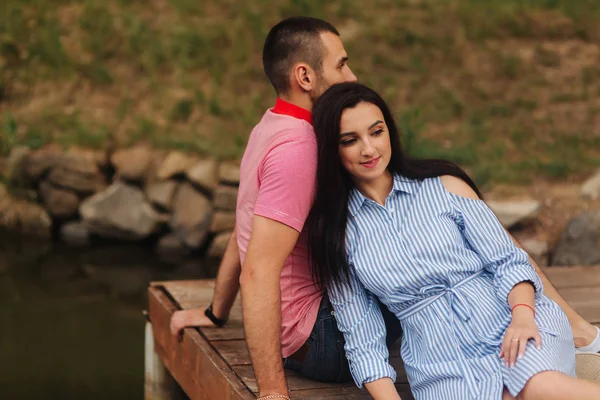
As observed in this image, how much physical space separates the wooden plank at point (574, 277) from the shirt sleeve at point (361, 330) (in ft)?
4.86

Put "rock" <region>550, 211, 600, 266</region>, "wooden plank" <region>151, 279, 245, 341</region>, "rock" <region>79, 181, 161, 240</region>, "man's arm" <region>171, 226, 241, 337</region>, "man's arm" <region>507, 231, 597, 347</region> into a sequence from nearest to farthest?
"man's arm" <region>507, 231, 597, 347</region> → "man's arm" <region>171, 226, 241, 337</region> → "wooden plank" <region>151, 279, 245, 341</region> → "rock" <region>550, 211, 600, 266</region> → "rock" <region>79, 181, 161, 240</region>

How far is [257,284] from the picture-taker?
7.79ft

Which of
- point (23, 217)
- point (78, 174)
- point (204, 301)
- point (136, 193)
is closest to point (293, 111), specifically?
point (204, 301)

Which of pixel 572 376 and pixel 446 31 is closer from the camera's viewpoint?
pixel 572 376

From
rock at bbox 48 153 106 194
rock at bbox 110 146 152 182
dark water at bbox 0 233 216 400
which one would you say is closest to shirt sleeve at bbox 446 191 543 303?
dark water at bbox 0 233 216 400

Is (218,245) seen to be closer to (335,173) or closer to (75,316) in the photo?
(75,316)

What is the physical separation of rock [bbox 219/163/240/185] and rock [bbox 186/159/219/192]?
58 millimetres

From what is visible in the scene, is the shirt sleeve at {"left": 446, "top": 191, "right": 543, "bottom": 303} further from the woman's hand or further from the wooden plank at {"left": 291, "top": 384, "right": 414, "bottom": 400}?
the wooden plank at {"left": 291, "top": 384, "right": 414, "bottom": 400}

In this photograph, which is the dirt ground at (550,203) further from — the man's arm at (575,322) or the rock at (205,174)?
the man's arm at (575,322)

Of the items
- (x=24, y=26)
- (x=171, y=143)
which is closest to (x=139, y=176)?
(x=171, y=143)

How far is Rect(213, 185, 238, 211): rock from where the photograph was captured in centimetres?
650

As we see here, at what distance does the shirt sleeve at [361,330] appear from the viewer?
7.90 feet

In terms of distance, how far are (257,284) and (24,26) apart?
6.75 meters

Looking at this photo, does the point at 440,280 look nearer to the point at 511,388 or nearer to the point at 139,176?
the point at 511,388
